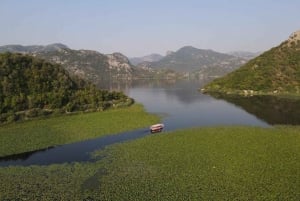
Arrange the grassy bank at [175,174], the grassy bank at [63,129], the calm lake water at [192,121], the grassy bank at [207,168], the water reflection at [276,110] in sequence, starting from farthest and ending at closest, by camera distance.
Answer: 1. the water reflection at [276,110]
2. the grassy bank at [63,129]
3. the calm lake water at [192,121]
4. the grassy bank at [175,174]
5. the grassy bank at [207,168]

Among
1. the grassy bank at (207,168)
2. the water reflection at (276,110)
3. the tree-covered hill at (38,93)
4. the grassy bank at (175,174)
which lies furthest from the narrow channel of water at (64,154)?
the water reflection at (276,110)

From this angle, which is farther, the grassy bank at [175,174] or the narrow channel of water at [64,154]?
the narrow channel of water at [64,154]

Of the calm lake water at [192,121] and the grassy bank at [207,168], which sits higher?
the grassy bank at [207,168]

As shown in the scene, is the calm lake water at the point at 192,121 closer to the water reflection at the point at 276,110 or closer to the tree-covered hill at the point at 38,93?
the water reflection at the point at 276,110

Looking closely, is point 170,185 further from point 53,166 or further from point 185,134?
point 185,134

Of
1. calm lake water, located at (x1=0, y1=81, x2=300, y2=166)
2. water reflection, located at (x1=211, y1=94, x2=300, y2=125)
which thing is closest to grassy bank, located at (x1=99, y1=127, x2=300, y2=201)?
calm lake water, located at (x1=0, y1=81, x2=300, y2=166)

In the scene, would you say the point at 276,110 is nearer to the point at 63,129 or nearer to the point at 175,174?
the point at 63,129

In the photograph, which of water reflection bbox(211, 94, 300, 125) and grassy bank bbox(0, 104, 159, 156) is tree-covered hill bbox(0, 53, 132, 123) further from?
water reflection bbox(211, 94, 300, 125)
